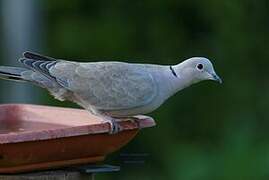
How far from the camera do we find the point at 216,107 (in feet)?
23.5

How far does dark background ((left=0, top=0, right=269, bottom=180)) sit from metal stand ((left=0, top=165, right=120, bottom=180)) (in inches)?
132

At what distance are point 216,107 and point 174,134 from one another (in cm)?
31

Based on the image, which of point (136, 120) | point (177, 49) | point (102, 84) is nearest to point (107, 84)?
point (102, 84)

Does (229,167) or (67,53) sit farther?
(67,53)

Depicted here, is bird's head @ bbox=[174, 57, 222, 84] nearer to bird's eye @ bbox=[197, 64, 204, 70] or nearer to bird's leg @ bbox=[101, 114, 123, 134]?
bird's eye @ bbox=[197, 64, 204, 70]

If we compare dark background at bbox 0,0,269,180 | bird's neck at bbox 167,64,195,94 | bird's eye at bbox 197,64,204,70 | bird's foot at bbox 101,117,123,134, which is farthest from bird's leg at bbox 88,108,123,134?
dark background at bbox 0,0,269,180

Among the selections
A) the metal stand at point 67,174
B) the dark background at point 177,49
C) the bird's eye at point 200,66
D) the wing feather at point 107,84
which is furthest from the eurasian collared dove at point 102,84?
the dark background at point 177,49

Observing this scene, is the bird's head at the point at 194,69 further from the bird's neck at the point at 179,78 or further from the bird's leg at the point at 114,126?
the bird's leg at the point at 114,126

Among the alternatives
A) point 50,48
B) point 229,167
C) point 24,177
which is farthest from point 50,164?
point 50,48

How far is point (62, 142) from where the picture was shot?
3.25 m

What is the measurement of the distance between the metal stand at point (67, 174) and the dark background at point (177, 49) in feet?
11.0

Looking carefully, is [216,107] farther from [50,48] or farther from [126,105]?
[126,105]

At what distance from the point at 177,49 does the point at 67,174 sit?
3.90 meters

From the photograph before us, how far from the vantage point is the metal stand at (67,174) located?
327 centimetres
